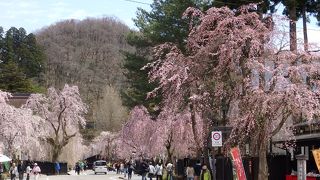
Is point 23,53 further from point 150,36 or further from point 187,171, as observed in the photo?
point 187,171

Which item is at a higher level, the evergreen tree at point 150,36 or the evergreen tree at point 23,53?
the evergreen tree at point 23,53

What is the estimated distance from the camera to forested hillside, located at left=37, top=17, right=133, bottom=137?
98.9 meters

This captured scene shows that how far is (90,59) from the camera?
136 m

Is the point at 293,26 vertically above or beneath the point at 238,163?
above

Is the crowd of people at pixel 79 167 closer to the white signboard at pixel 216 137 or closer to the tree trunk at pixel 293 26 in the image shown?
the tree trunk at pixel 293 26

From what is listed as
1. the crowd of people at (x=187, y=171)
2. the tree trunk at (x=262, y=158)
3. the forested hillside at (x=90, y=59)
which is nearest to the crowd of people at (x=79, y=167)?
the forested hillside at (x=90, y=59)

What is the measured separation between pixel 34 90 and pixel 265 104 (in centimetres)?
8531

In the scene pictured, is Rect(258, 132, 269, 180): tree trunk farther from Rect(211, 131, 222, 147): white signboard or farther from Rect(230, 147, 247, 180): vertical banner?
Rect(211, 131, 222, 147): white signboard

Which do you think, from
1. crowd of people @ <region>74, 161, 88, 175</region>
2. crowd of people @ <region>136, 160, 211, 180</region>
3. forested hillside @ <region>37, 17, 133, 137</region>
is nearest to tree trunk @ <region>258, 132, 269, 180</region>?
crowd of people @ <region>136, 160, 211, 180</region>

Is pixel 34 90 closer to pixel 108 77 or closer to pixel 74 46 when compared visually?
pixel 108 77

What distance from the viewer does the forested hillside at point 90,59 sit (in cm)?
9888

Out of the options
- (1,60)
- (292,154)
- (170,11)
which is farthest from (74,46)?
(292,154)

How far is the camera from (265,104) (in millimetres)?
16891

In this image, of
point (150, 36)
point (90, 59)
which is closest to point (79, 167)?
point (150, 36)
